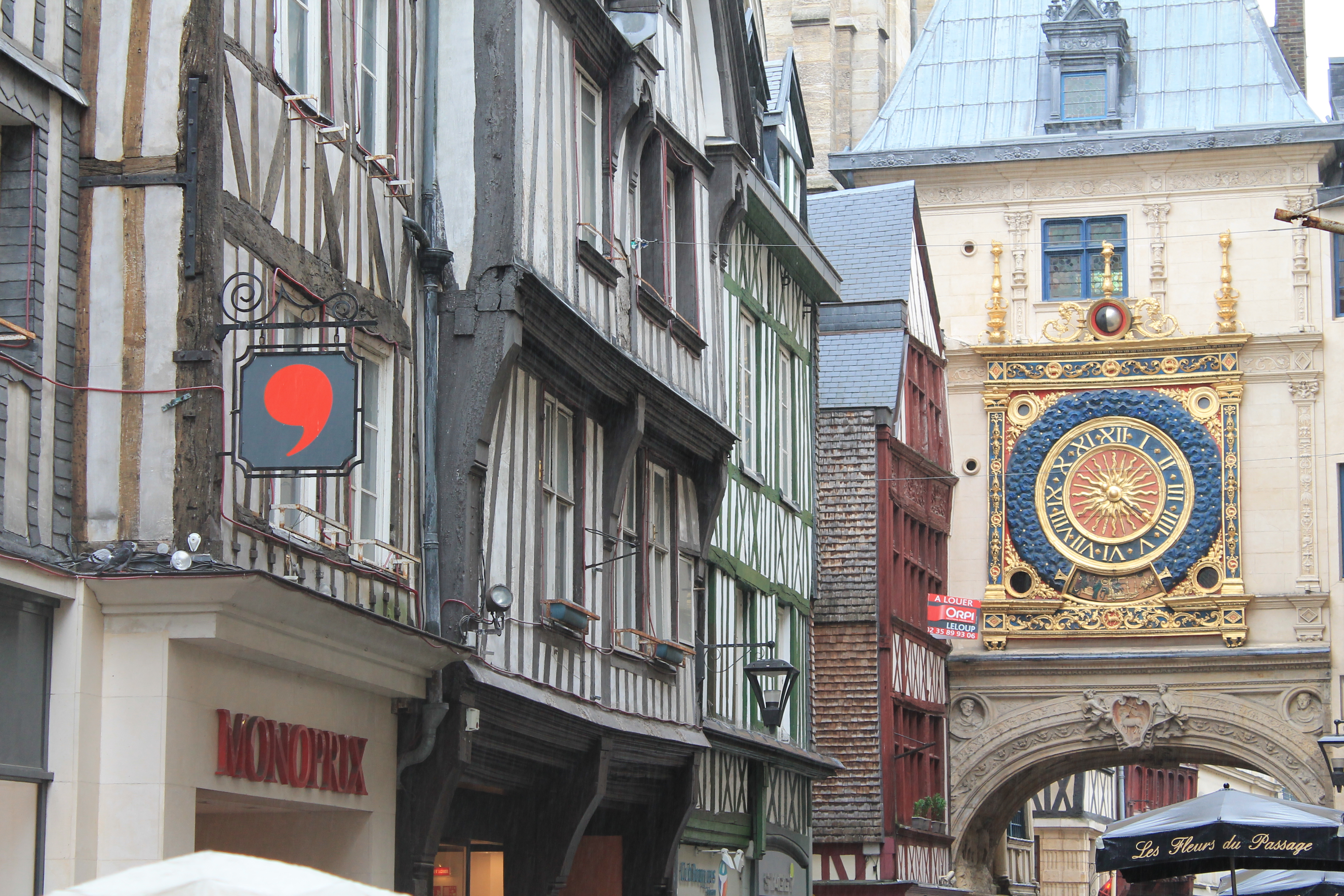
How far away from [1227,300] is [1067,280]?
2.39 meters

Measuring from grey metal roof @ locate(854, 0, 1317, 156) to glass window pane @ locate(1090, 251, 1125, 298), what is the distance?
1.64 metres

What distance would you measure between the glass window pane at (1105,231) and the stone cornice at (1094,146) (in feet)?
3.25

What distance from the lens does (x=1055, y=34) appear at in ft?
111

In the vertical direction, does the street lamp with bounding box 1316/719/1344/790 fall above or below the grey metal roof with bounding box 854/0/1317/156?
below

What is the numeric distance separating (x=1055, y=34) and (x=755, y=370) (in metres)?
16.3

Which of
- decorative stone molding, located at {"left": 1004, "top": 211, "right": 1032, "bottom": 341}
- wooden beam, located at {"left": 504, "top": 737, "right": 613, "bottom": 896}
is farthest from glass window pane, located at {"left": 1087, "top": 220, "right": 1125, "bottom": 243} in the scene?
wooden beam, located at {"left": 504, "top": 737, "right": 613, "bottom": 896}

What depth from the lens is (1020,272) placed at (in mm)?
32375

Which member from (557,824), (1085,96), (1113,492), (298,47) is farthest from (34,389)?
(1085,96)

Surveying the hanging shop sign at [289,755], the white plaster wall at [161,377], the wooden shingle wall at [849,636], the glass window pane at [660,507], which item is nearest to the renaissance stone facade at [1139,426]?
the wooden shingle wall at [849,636]

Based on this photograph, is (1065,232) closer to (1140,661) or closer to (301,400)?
(1140,661)

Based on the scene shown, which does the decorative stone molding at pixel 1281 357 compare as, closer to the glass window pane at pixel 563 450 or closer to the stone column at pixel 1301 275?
the stone column at pixel 1301 275

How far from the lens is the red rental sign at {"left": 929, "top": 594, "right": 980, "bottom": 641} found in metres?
28.1

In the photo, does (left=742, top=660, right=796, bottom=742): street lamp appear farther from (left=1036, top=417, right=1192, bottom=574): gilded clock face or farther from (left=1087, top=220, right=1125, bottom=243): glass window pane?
(left=1087, top=220, right=1125, bottom=243): glass window pane

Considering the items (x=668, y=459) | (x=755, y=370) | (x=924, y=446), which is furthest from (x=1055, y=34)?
(x=668, y=459)
